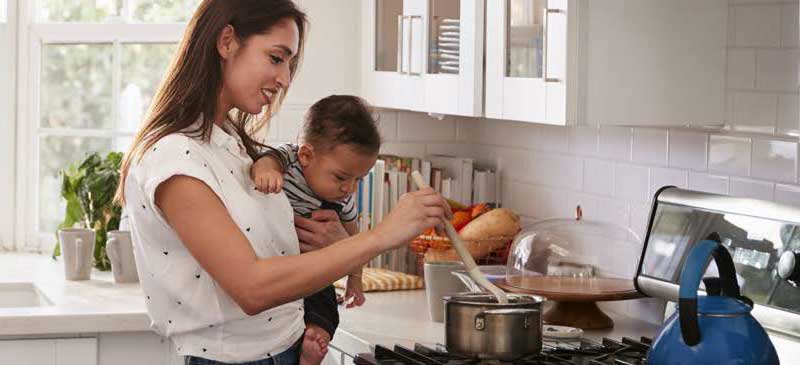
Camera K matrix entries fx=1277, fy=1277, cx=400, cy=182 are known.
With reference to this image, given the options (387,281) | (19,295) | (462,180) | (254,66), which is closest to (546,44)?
(254,66)

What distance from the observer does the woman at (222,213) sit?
213 centimetres

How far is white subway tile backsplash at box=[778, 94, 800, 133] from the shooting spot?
8.79 feet

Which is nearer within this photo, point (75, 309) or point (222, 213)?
point (222, 213)

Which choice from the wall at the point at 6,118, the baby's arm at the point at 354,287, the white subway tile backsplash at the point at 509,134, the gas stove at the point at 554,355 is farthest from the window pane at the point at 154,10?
the gas stove at the point at 554,355

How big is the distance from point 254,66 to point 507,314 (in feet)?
2.39

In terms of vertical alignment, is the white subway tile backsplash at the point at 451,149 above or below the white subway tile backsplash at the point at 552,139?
below

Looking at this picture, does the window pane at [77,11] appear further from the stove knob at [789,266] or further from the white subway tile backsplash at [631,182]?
the stove knob at [789,266]

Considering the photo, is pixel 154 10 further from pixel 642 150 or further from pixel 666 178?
pixel 666 178

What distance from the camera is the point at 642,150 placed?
3275 mm

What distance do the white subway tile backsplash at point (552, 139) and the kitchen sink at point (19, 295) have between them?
158 centimetres

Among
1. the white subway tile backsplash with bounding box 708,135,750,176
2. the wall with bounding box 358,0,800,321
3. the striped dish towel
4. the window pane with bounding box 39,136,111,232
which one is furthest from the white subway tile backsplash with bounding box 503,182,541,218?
the window pane with bounding box 39,136,111,232

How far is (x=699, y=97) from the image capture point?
9.45 feet

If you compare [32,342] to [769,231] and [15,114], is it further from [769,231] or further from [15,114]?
[769,231]

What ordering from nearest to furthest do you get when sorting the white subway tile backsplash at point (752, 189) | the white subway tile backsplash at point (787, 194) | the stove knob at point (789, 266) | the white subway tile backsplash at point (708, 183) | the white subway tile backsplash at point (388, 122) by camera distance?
the stove knob at point (789, 266) → the white subway tile backsplash at point (787, 194) → the white subway tile backsplash at point (752, 189) → the white subway tile backsplash at point (708, 183) → the white subway tile backsplash at point (388, 122)
